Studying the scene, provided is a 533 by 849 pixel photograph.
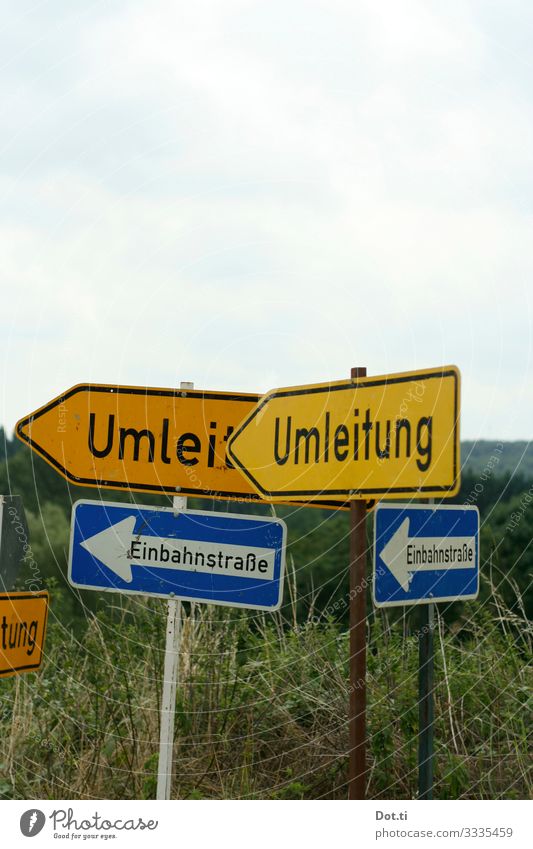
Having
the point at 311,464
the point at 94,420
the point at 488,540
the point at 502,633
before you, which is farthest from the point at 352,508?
the point at 502,633

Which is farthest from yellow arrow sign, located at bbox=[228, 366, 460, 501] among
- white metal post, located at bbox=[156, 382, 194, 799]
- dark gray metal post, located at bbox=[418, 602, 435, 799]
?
dark gray metal post, located at bbox=[418, 602, 435, 799]

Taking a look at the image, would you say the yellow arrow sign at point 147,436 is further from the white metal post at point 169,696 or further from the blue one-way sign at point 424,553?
the blue one-way sign at point 424,553

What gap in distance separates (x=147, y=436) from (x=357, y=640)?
3.80 feet

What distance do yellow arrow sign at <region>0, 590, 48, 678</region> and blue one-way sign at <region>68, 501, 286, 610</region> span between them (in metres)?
0.23

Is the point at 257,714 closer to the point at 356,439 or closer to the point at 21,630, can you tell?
the point at 21,630

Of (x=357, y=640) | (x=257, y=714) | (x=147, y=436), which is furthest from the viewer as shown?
(x=257, y=714)

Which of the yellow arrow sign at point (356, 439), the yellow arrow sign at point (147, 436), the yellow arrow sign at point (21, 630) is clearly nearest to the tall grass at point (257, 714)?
the yellow arrow sign at point (21, 630)

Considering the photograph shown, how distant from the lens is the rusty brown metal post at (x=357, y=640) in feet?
11.8

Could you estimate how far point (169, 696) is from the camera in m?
3.85

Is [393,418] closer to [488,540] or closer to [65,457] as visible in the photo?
[65,457]

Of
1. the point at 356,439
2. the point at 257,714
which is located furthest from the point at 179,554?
the point at 257,714

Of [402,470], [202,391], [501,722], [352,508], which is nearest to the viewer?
[402,470]

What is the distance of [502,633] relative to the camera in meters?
5.43

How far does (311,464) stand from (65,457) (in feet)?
3.49
